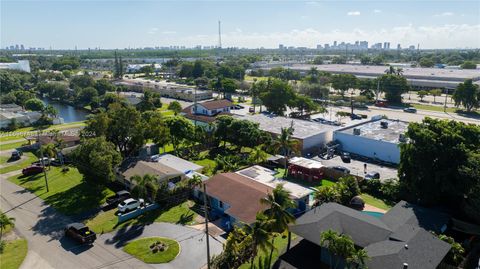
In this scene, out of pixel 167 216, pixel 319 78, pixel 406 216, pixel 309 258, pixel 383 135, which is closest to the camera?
pixel 309 258

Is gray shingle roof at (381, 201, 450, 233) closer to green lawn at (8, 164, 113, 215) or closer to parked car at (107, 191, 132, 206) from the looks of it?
parked car at (107, 191, 132, 206)

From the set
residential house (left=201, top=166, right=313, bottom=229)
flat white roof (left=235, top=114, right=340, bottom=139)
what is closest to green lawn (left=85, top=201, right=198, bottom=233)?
residential house (left=201, top=166, right=313, bottom=229)

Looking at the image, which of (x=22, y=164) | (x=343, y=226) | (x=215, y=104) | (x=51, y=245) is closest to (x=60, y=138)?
(x=22, y=164)

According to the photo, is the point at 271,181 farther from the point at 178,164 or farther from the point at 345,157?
the point at 345,157

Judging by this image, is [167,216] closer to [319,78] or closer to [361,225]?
[361,225]

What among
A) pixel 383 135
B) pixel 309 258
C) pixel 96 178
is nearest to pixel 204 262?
pixel 309 258
